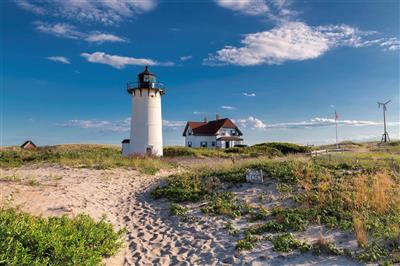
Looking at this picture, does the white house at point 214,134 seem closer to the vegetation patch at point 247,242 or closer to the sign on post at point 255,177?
the sign on post at point 255,177

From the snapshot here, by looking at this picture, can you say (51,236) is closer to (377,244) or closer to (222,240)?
(222,240)

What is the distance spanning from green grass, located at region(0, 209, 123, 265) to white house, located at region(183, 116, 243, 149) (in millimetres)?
42176

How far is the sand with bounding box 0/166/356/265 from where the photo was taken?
6.48 metres

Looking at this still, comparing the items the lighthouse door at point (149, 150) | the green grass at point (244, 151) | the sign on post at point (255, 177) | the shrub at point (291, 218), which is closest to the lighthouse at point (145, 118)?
the lighthouse door at point (149, 150)

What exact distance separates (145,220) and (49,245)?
4.44m

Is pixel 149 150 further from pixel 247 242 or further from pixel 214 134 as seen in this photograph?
pixel 247 242

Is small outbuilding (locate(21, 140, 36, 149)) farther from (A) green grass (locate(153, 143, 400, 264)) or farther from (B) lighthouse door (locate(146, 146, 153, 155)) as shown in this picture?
(A) green grass (locate(153, 143, 400, 264))

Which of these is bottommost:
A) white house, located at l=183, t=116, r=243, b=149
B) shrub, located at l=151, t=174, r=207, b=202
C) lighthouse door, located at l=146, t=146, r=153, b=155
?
shrub, located at l=151, t=174, r=207, b=202

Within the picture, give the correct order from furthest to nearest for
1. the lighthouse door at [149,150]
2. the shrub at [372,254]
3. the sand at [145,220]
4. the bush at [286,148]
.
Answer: the bush at [286,148] < the lighthouse door at [149,150] < the sand at [145,220] < the shrub at [372,254]

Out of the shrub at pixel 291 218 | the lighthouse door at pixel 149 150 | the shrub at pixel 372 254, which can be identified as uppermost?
the lighthouse door at pixel 149 150

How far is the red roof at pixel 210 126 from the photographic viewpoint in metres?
49.4

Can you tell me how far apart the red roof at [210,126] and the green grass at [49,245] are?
42727 millimetres

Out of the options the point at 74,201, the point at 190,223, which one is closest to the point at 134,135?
the point at 74,201

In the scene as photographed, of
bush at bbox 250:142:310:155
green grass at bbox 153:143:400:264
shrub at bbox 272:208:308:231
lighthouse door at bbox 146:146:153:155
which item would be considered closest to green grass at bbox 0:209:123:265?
green grass at bbox 153:143:400:264
